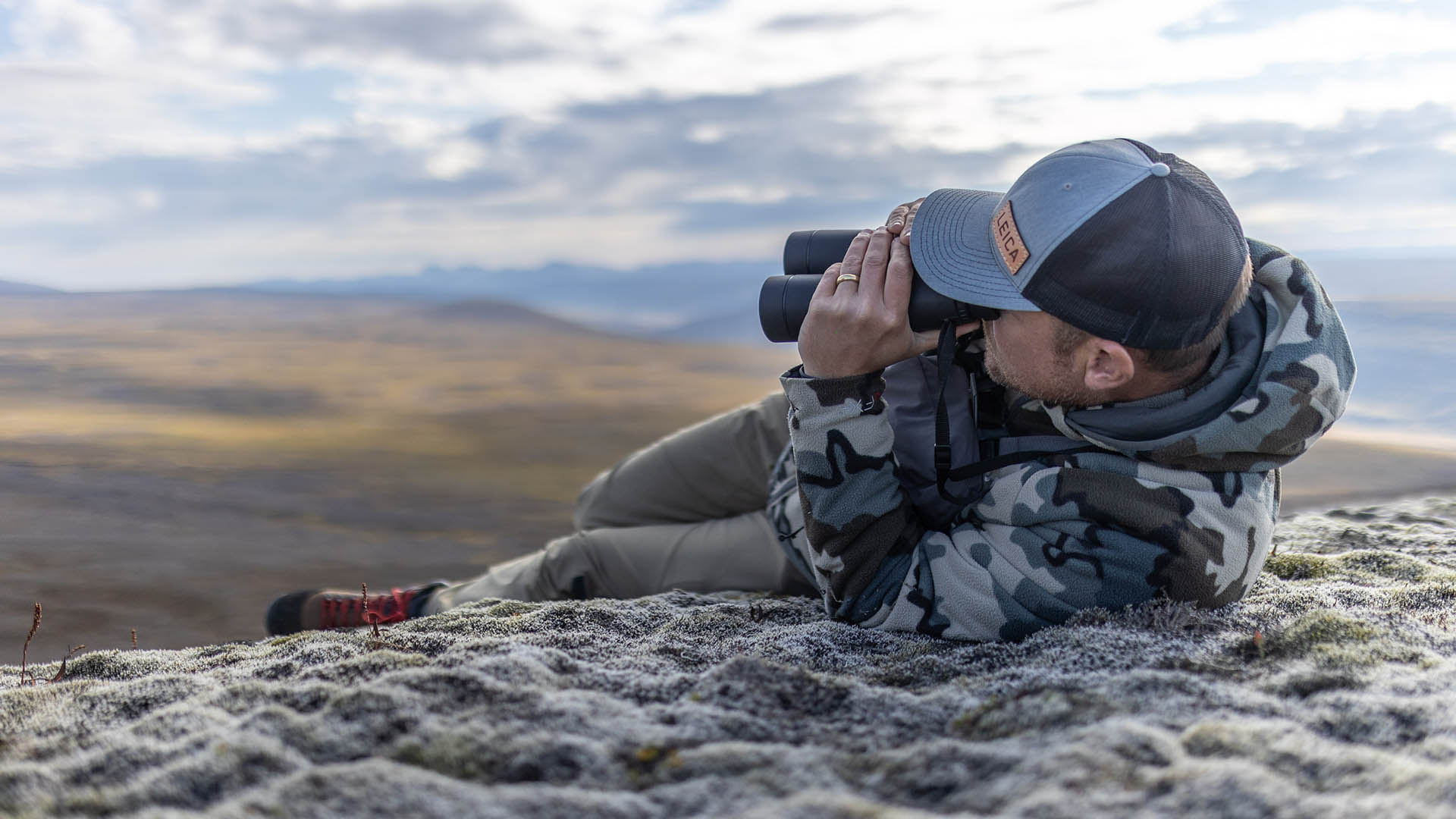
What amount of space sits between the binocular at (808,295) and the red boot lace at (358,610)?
925 millimetres

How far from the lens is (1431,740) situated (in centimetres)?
85

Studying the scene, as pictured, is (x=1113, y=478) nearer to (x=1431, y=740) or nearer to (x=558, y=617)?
(x=1431, y=740)

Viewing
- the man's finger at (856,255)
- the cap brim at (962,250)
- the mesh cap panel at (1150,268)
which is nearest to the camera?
the mesh cap panel at (1150,268)

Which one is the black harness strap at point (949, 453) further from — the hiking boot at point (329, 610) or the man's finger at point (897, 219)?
the hiking boot at point (329, 610)

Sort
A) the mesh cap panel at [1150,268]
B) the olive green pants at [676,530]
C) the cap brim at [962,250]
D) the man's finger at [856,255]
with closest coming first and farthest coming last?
the mesh cap panel at [1150,268] → the cap brim at [962,250] → the man's finger at [856,255] → the olive green pants at [676,530]

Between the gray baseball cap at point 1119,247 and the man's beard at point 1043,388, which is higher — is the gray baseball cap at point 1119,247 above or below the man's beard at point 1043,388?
above

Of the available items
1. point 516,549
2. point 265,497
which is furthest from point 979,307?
point 265,497

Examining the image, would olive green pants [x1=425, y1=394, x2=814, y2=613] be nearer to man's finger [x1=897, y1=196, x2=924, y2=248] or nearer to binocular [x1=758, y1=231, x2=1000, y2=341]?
binocular [x1=758, y1=231, x2=1000, y2=341]

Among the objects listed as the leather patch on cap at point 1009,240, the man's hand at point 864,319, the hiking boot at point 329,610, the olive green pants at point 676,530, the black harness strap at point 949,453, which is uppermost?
the leather patch on cap at point 1009,240

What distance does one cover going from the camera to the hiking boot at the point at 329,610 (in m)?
1.75

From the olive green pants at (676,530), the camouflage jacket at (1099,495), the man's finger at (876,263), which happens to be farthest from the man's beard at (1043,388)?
the olive green pants at (676,530)

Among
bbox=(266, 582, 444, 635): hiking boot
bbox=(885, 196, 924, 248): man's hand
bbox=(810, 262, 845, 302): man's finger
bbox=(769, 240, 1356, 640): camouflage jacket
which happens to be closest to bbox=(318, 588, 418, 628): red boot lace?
bbox=(266, 582, 444, 635): hiking boot

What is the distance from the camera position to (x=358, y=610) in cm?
177

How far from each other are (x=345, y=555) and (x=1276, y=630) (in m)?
2.17
